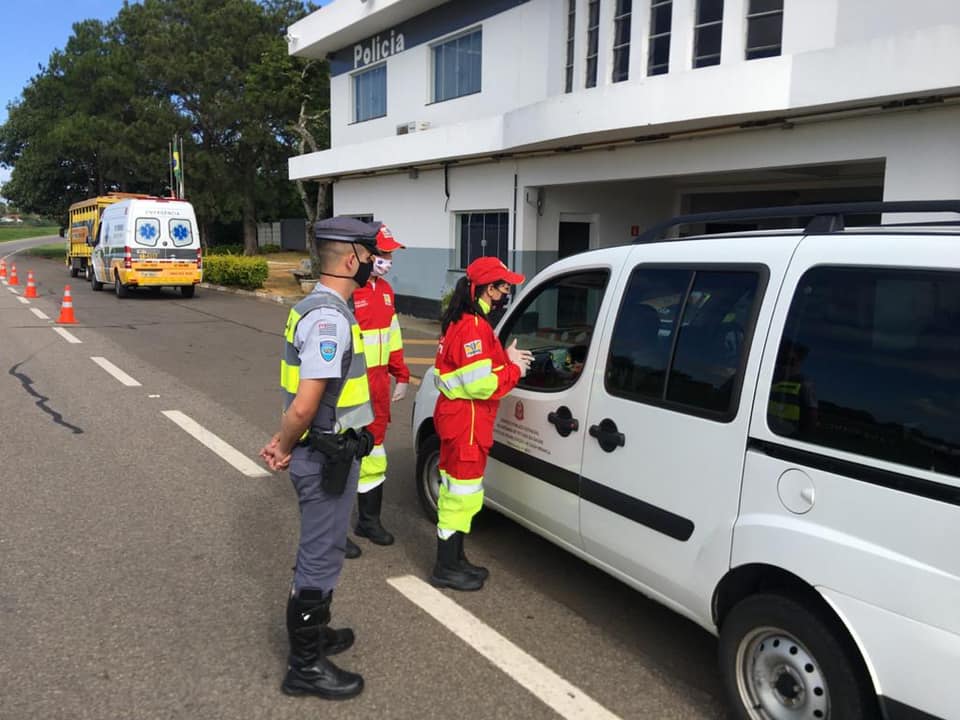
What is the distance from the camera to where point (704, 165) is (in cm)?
1062

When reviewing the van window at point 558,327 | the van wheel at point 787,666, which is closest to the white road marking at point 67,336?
the van window at point 558,327

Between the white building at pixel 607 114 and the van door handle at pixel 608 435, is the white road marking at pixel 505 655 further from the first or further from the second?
the white building at pixel 607 114

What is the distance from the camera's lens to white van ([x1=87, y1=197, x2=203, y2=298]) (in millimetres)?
19812

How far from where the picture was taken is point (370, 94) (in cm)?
2017

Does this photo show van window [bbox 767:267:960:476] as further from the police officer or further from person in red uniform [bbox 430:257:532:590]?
the police officer

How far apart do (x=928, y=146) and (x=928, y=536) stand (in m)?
7.56

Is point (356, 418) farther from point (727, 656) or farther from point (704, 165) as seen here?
point (704, 165)

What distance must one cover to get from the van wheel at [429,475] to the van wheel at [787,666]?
2.35m

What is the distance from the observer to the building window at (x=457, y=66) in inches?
619

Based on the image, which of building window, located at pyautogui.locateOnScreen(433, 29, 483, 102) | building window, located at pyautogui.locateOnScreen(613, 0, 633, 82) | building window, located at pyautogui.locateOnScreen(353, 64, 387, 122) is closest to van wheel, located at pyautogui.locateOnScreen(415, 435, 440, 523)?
building window, located at pyautogui.locateOnScreen(613, 0, 633, 82)

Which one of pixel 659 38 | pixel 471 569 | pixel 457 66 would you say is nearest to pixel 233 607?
pixel 471 569

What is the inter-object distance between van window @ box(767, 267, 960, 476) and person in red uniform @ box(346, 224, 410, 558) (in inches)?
99.1

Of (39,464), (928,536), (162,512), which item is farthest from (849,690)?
(39,464)

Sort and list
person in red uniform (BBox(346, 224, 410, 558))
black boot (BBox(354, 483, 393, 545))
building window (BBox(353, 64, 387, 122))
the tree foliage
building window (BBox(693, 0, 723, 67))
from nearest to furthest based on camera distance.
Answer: person in red uniform (BBox(346, 224, 410, 558))
black boot (BBox(354, 483, 393, 545))
building window (BBox(693, 0, 723, 67))
building window (BBox(353, 64, 387, 122))
the tree foliage
